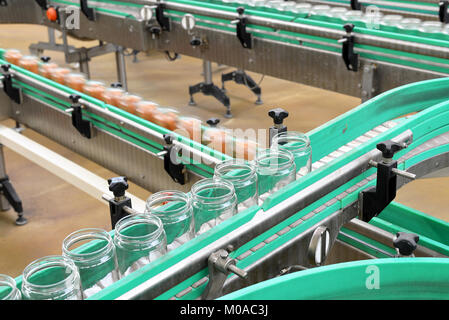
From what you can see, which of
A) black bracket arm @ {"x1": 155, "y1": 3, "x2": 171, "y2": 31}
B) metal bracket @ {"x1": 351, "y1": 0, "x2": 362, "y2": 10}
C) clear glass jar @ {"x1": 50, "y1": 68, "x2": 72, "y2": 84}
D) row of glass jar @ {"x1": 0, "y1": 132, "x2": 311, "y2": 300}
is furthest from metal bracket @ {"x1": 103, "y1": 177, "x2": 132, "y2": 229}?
metal bracket @ {"x1": 351, "y1": 0, "x2": 362, "y2": 10}

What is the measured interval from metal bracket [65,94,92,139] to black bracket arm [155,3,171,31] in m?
1.41

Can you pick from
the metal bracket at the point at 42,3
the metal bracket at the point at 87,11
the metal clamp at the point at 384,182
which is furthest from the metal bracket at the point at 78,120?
the metal bracket at the point at 42,3

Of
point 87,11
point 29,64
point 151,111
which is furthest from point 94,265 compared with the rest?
point 87,11

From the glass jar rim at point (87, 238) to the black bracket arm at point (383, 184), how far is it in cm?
74

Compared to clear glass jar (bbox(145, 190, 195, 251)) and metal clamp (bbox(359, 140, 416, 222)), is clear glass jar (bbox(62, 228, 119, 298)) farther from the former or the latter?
metal clamp (bbox(359, 140, 416, 222))

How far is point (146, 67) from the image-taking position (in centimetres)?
657

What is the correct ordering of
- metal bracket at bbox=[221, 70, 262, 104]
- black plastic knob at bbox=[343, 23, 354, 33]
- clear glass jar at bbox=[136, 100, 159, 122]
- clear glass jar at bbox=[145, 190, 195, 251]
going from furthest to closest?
metal bracket at bbox=[221, 70, 262, 104] < black plastic knob at bbox=[343, 23, 354, 33] < clear glass jar at bbox=[136, 100, 159, 122] < clear glass jar at bbox=[145, 190, 195, 251]

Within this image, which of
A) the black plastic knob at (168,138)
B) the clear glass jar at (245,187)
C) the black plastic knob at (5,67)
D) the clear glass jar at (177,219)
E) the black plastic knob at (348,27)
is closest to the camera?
the clear glass jar at (177,219)

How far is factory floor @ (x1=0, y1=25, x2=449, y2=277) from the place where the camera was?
339 centimetres

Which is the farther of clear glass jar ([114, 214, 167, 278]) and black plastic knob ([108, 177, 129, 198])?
black plastic knob ([108, 177, 129, 198])

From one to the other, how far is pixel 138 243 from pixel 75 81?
1.90 m

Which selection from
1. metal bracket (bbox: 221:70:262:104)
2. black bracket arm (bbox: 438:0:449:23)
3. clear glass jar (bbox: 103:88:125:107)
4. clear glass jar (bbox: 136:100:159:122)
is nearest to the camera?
clear glass jar (bbox: 136:100:159:122)

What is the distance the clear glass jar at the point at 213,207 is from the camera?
1.37 metres

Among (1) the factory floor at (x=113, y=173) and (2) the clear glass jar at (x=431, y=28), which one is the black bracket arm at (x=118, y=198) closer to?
(1) the factory floor at (x=113, y=173)
